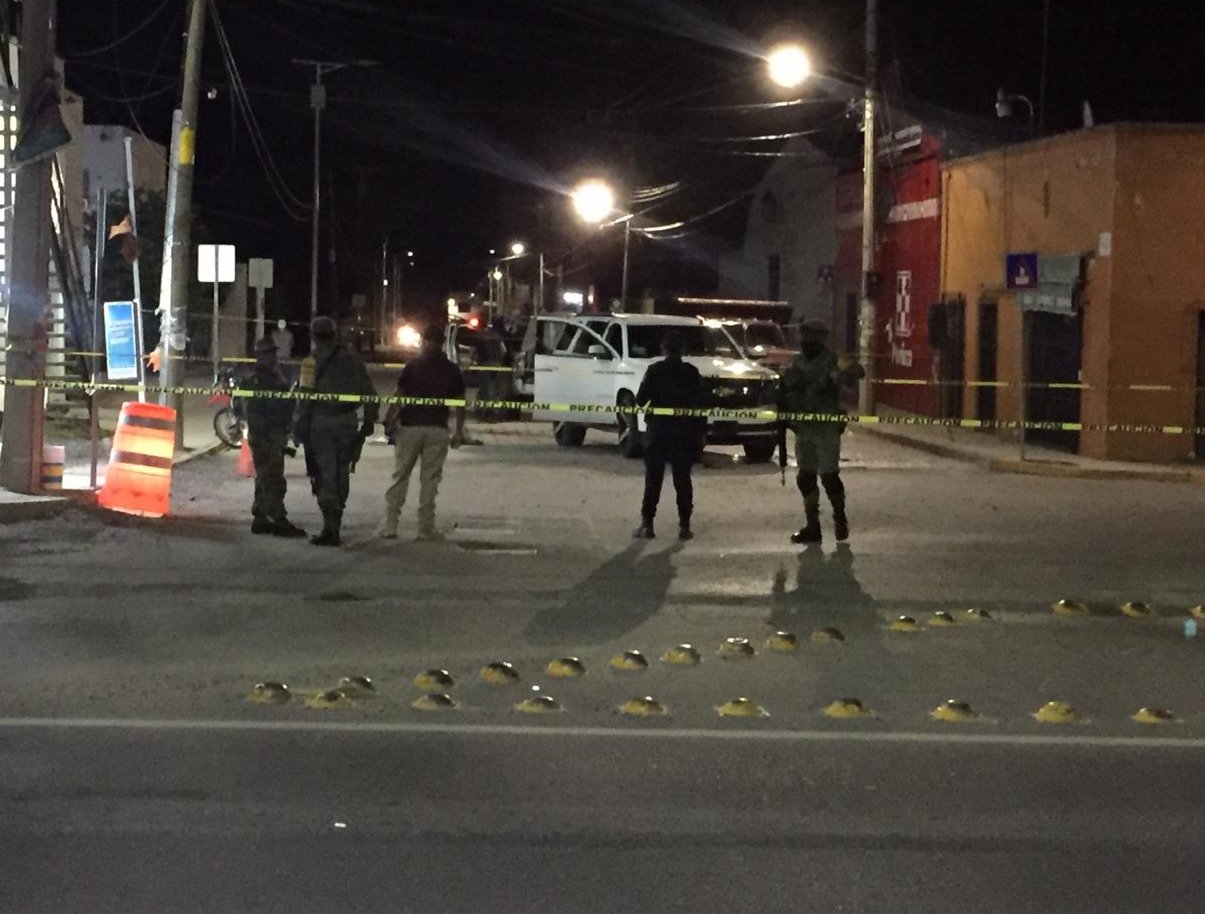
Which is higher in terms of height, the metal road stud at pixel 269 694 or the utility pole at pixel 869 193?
the utility pole at pixel 869 193

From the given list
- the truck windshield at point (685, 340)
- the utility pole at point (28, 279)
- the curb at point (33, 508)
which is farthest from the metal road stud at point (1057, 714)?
the truck windshield at point (685, 340)

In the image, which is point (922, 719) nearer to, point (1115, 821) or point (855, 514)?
point (1115, 821)

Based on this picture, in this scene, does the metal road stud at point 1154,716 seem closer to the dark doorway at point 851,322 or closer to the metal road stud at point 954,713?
the metal road stud at point 954,713

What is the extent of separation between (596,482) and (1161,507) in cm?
601

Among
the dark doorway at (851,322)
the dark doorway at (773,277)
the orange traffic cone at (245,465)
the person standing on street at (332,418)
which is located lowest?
the orange traffic cone at (245,465)

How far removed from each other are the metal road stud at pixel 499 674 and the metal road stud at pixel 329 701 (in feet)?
2.61

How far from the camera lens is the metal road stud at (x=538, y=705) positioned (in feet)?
26.2

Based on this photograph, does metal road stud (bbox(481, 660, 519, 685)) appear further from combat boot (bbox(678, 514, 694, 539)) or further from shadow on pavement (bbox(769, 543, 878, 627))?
combat boot (bbox(678, 514, 694, 539))

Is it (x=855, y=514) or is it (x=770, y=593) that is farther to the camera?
(x=855, y=514)

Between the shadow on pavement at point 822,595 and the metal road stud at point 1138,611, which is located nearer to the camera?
the shadow on pavement at point 822,595

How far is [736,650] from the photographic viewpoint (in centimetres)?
950

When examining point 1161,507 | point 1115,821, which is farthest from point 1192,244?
point 1115,821

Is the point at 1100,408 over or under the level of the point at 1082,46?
under

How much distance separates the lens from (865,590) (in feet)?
38.9
